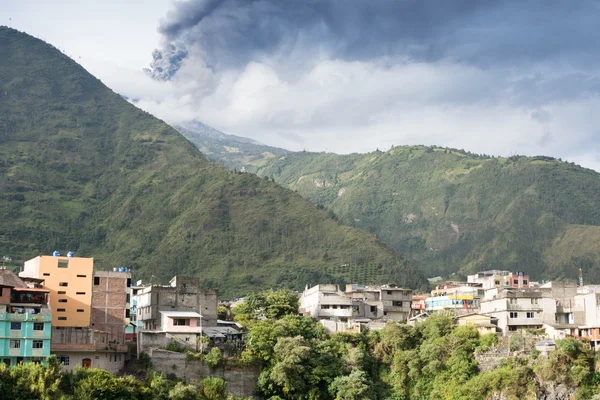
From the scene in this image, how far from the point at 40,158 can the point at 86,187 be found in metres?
11.6

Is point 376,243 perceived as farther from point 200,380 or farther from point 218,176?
point 200,380

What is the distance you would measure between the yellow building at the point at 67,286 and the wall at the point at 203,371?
7213mm

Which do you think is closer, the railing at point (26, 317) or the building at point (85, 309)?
the railing at point (26, 317)

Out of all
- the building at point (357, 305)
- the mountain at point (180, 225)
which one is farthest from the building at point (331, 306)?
the mountain at point (180, 225)

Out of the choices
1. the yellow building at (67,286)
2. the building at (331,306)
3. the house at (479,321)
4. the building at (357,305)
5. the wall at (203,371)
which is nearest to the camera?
the wall at (203,371)

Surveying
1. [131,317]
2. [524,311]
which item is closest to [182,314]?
[131,317]

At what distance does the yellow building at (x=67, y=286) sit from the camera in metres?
65.0

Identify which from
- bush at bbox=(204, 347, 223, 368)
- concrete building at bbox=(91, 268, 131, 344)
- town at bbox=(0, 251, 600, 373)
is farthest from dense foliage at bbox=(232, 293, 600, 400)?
concrete building at bbox=(91, 268, 131, 344)

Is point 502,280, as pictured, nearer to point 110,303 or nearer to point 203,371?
point 203,371

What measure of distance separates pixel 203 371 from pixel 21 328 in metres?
13.4

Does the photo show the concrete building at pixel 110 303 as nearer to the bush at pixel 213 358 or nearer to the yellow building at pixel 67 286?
the yellow building at pixel 67 286

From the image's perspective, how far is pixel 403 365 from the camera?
67.1 meters

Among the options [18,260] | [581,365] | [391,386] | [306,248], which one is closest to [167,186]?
[306,248]

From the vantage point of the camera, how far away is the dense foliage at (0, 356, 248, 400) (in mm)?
52844
